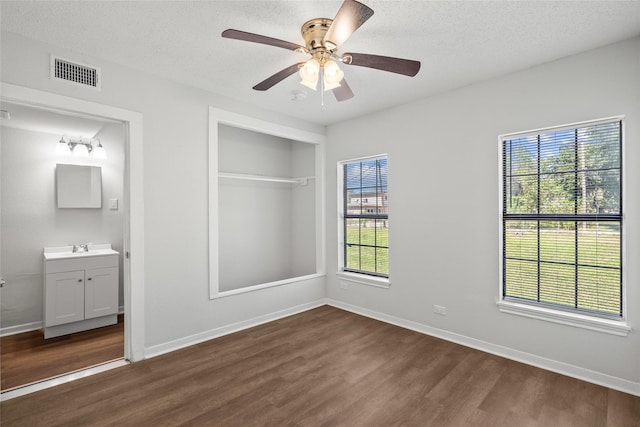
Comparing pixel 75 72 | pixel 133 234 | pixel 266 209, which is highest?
pixel 75 72

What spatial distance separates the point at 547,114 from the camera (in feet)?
8.96

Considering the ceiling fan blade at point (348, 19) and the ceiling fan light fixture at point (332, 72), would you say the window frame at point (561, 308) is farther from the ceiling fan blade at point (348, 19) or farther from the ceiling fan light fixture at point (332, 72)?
the ceiling fan blade at point (348, 19)

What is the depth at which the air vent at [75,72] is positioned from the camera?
248cm

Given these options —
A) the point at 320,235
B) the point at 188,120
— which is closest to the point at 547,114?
the point at 320,235

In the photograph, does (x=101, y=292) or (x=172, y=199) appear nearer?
(x=172, y=199)

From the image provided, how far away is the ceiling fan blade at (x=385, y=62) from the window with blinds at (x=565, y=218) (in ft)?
5.12

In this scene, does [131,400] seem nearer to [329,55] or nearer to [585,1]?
[329,55]

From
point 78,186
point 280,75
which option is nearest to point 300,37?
point 280,75

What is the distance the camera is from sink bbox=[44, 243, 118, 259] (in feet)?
→ 11.7

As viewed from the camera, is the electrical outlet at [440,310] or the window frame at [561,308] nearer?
the window frame at [561,308]

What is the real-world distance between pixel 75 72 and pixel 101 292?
245 cm

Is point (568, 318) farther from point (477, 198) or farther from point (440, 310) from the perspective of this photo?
point (477, 198)

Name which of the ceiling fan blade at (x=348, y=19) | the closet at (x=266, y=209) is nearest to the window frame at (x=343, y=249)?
the closet at (x=266, y=209)

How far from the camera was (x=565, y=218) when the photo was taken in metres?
2.69
